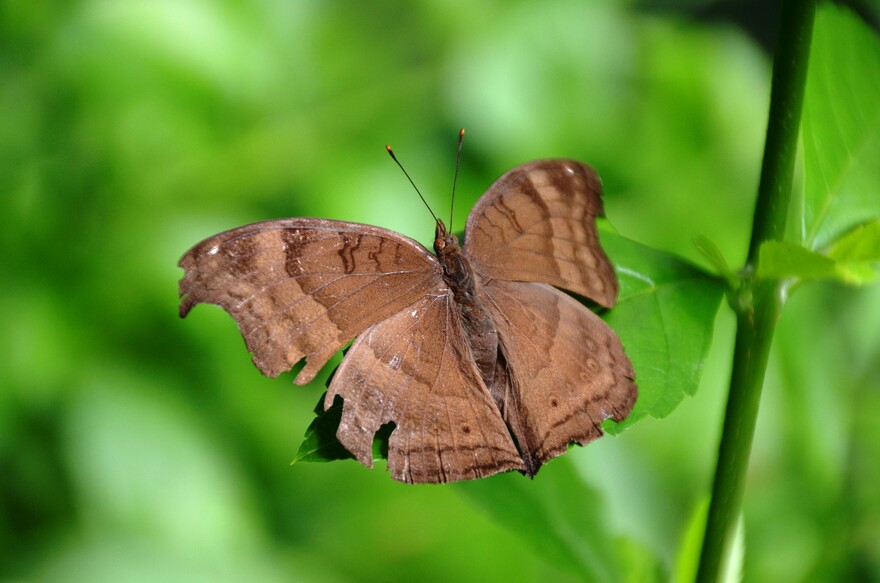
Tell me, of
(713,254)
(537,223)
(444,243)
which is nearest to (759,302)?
(713,254)

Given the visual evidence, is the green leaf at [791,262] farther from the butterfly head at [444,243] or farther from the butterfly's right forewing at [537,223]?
the butterfly head at [444,243]

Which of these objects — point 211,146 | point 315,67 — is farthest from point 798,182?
point 211,146

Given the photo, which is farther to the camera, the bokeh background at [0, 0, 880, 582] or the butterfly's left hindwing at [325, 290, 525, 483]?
the bokeh background at [0, 0, 880, 582]

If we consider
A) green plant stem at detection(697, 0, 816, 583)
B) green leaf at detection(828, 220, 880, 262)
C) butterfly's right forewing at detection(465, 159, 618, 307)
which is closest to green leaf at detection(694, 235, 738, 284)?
green plant stem at detection(697, 0, 816, 583)

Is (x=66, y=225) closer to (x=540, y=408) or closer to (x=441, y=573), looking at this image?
(x=441, y=573)

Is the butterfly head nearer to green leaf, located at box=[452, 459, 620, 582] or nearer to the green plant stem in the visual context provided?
green leaf, located at box=[452, 459, 620, 582]
